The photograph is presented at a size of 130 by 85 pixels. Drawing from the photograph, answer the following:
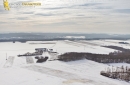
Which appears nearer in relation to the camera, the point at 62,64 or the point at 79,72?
the point at 79,72

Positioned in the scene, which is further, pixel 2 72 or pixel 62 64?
pixel 62 64

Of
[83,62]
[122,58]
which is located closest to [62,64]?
[83,62]

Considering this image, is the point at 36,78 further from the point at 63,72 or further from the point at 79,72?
the point at 79,72

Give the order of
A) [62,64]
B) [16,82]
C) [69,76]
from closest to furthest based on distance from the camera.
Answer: [16,82], [69,76], [62,64]

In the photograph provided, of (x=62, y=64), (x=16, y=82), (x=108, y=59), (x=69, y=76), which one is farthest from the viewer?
(x=108, y=59)

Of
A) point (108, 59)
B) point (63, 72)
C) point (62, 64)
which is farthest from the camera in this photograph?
point (108, 59)

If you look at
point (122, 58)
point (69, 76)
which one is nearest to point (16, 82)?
point (69, 76)

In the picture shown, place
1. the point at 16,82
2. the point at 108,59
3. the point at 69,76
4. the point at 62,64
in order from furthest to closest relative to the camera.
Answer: the point at 108,59
the point at 62,64
the point at 69,76
the point at 16,82

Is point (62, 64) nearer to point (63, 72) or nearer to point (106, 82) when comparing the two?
point (63, 72)
